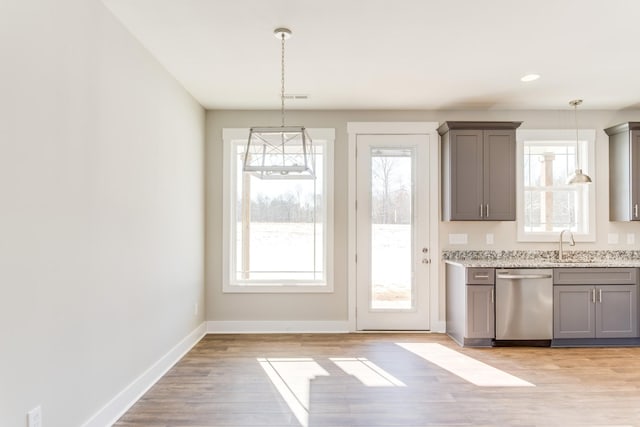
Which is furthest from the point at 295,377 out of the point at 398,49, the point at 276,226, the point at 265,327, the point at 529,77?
the point at 529,77

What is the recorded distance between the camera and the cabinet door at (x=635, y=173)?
14.5 ft

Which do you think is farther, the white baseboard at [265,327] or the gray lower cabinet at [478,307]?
the white baseboard at [265,327]

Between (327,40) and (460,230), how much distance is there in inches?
114

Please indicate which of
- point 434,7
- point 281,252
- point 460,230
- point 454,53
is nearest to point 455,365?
point 460,230

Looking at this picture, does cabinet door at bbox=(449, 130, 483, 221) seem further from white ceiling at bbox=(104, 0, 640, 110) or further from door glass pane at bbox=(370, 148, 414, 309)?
door glass pane at bbox=(370, 148, 414, 309)

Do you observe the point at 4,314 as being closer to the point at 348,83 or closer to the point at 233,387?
the point at 233,387

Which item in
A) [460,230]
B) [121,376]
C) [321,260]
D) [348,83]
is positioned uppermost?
[348,83]

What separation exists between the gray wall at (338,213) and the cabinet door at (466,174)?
348mm

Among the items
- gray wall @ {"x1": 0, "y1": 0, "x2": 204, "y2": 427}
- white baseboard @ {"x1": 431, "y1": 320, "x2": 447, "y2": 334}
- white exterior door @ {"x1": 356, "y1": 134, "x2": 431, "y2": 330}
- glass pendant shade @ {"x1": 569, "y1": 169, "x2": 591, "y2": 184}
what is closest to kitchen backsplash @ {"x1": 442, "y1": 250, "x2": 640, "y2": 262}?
white exterior door @ {"x1": 356, "y1": 134, "x2": 431, "y2": 330}

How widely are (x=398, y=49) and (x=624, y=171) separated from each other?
10.8 feet

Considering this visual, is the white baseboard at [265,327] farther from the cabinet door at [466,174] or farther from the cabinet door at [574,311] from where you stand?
Answer: the cabinet door at [574,311]

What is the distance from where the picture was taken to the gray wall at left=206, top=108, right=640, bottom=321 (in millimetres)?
4758

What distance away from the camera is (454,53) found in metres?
3.20

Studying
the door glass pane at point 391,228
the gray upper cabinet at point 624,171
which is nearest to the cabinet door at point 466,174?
the door glass pane at point 391,228
